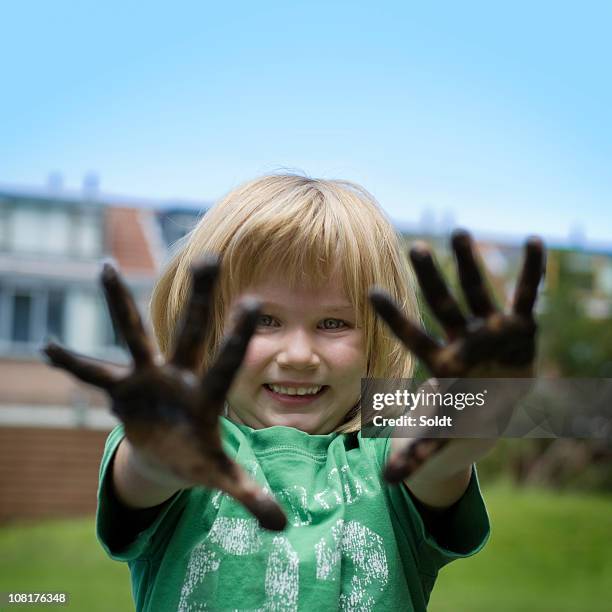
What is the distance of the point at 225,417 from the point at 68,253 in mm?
6447

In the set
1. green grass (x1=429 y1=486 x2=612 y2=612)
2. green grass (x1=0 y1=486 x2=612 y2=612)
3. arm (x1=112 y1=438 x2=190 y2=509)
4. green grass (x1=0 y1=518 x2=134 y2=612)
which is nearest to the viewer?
arm (x1=112 y1=438 x2=190 y2=509)

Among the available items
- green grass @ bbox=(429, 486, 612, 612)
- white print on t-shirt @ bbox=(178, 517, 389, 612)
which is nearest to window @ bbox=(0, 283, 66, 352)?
green grass @ bbox=(429, 486, 612, 612)

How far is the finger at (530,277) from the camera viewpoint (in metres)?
0.52

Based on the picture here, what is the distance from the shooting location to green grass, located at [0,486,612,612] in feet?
16.6

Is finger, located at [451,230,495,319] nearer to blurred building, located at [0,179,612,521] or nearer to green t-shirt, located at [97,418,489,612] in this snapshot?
green t-shirt, located at [97,418,489,612]

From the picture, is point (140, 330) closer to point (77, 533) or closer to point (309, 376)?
point (309, 376)

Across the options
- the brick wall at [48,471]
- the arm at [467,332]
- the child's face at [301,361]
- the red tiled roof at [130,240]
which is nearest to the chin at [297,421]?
the child's face at [301,361]

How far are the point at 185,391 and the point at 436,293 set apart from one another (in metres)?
0.15

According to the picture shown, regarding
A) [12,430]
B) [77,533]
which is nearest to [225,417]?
[77,533]

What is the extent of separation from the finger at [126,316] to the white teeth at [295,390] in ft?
0.85

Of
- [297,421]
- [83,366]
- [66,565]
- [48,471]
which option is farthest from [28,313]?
[83,366]

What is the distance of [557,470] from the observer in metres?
6.56

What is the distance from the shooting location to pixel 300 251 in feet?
2.42

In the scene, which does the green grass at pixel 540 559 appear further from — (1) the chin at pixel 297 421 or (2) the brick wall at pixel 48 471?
(1) the chin at pixel 297 421
